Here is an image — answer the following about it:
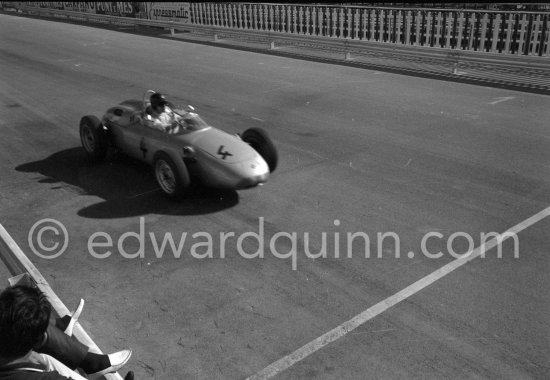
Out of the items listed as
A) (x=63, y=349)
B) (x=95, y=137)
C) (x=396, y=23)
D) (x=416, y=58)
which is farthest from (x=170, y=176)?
(x=396, y=23)

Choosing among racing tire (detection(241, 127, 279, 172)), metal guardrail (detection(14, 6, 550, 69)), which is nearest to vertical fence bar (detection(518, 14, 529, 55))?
metal guardrail (detection(14, 6, 550, 69))

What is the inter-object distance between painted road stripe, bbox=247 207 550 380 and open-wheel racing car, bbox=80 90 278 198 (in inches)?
113

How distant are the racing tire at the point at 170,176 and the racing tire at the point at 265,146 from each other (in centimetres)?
144

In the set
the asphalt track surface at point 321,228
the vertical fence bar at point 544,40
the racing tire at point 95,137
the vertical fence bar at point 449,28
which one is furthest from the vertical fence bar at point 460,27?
the racing tire at point 95,137

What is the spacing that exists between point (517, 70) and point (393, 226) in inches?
444

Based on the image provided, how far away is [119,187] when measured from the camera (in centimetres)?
887

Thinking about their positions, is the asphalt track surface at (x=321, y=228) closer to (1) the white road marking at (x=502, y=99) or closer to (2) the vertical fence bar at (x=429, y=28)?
(1) the white road marking at (x=502, y=99)

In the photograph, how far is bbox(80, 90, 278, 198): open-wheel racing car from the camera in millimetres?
7910

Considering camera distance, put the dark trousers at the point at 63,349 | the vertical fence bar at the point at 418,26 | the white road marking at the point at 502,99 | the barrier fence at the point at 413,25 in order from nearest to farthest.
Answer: the dark trousers at the point at 63,349, the white road marking at the point at 502,99, the barrier fence at the point at 413,25, the vertical fence bar at the point at 418,26

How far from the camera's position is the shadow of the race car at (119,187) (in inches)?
317

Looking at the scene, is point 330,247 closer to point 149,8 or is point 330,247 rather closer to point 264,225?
point 264,225

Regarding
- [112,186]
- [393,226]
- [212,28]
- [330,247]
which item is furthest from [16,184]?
[212,28]

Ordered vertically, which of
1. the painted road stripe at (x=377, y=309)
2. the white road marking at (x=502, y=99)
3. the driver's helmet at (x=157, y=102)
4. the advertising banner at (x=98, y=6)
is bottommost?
the painted road stripe at (x=377, y=309)

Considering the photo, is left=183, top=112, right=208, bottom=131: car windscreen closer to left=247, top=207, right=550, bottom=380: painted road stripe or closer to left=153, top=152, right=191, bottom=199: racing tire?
left=153, top=152, right=191, bottom=199: racing tire
